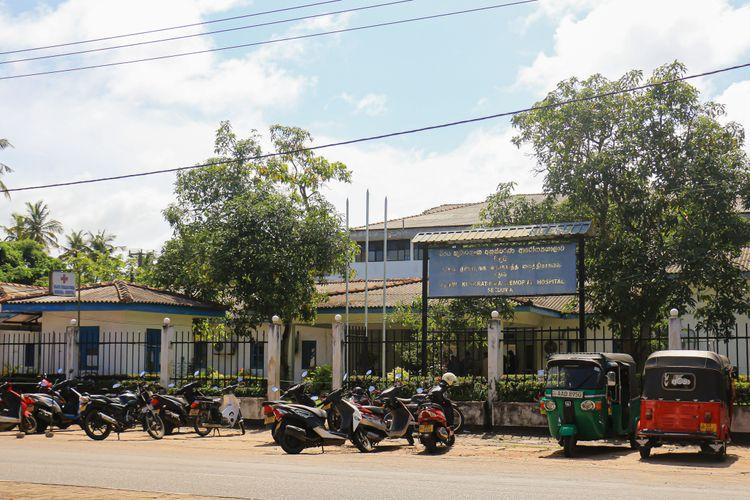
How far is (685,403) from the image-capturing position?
14.6 m

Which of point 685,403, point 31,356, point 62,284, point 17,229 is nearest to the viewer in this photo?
point 685,403

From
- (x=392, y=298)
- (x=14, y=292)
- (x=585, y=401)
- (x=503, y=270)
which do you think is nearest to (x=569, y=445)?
(x=585, y=401)

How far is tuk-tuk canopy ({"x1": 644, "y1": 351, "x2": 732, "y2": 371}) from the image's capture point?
14.9m

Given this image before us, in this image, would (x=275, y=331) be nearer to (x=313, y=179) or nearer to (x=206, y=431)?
(x=206, y=431)

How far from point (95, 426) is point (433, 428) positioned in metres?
7.21

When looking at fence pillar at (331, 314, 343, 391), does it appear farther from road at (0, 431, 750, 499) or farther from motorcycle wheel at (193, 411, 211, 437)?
road at (0, 431, 750, 499)

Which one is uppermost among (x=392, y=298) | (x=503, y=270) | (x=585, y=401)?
(x=503, y=270)

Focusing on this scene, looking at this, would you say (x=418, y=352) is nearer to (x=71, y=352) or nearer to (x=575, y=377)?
(x=71, y=352)

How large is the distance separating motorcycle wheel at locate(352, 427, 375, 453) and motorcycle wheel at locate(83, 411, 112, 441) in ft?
18.1

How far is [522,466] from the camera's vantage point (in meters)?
13.5

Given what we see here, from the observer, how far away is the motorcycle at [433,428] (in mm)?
15695

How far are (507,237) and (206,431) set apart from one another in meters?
8.00

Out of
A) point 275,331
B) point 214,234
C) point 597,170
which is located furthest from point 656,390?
point 214,234

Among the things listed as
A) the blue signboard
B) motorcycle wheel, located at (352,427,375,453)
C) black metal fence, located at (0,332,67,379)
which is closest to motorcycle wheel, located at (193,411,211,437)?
motorcycle wheel, located at (352,427,375,453)
